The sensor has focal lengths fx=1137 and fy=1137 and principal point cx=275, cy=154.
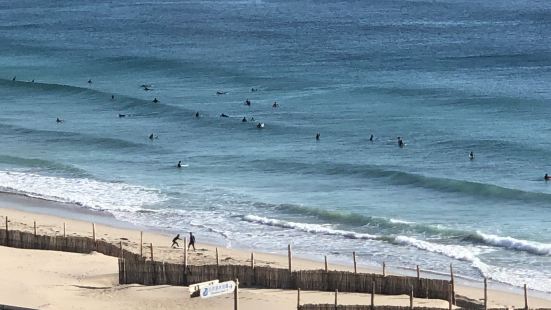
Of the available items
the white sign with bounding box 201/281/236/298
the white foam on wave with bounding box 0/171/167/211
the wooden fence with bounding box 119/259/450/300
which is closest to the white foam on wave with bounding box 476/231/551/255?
the wooden fence with bounding box 119/259/450/300

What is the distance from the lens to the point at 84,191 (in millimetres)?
50031

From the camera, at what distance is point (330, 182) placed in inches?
2015

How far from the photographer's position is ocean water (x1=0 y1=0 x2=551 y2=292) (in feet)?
142

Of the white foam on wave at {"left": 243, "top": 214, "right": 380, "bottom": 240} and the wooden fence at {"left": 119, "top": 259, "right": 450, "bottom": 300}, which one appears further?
the white foam on wave at {"left": 243, "top": 214, "right": 380, "bottom": 240}

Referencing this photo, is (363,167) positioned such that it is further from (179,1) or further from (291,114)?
(179,1)

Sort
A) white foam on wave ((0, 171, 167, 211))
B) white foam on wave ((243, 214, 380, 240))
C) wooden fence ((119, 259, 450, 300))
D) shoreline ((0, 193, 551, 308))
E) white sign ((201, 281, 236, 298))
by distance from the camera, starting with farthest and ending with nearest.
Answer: white foam on wave ((0, 171, 167, 211))
white foam on wave ((243, 214, 380, 240))
shoreline ((0, 193, 551, 308))
wooden fence ((119, 259, 450, 300))
white sign ((201, 281, 236, 298))

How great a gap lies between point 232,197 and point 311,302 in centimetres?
1838

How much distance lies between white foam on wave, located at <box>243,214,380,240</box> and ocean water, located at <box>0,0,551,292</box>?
0.08 metres

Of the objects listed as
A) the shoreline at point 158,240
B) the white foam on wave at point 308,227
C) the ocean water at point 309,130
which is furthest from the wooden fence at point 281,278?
the white foam on wave at point 308,227

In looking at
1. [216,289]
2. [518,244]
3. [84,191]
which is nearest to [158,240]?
[84,191]

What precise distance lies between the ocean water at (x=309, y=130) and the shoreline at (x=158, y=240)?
0.75 metres

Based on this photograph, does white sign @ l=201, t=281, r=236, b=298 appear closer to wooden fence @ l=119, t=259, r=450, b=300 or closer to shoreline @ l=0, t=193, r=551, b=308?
wooden fence @ l=119, t=259, r=450, b=300

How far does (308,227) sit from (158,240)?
585 centimetres

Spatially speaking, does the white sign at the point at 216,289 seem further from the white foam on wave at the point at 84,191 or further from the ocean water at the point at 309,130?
the white foam on wave at the point at 84,191
